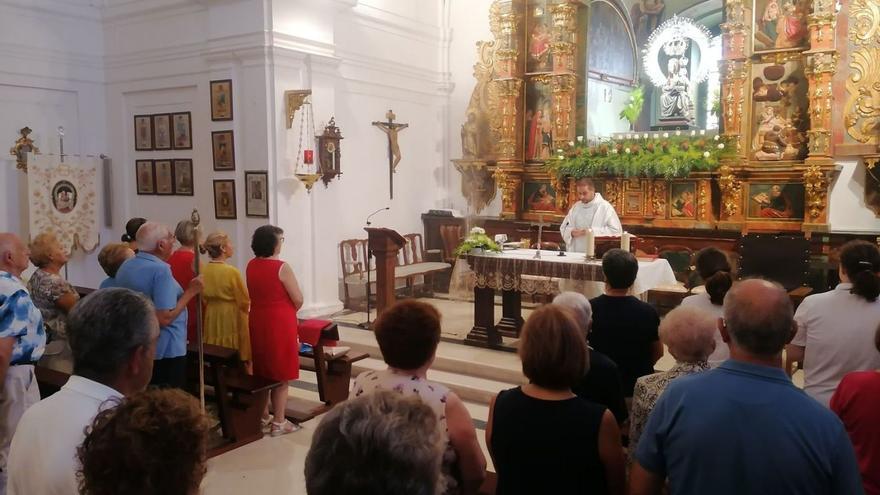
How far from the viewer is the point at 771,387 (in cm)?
222

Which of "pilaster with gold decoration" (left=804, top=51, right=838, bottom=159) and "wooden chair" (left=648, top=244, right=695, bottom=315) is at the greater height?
"pilaster with gold decoration" (left=804, top=51, right=838, bottom=159)

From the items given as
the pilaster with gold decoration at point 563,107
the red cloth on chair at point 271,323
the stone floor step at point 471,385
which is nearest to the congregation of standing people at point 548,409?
the red cloth on chair at point 271,323

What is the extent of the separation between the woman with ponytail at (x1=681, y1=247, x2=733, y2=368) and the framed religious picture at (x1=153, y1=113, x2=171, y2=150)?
27.8 ft

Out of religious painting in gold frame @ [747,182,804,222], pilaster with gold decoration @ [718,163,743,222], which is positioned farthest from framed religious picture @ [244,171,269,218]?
religious painting in gold frame @ [747,182,804,222]

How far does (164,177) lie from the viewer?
1076cm

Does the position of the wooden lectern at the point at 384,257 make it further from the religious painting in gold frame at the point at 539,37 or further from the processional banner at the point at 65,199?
the religious painting in gold frame at the point at 539,37

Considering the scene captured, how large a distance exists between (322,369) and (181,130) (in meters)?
5.60

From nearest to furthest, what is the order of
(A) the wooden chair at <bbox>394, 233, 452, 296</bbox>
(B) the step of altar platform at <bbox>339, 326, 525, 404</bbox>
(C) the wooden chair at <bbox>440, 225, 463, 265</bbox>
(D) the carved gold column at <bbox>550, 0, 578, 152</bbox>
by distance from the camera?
(B) the step of altar platform at <bbox>339, 326, 525, 404</bbox>
(A) the wooden chair at <bbox>394, 233, 452, 296</bbox>
(D) the carved gold column at <bbox>550, 0, 578, 152</bbox>
(C) the wooden chair at <bbox>440, 225, 463, 265</bbox>

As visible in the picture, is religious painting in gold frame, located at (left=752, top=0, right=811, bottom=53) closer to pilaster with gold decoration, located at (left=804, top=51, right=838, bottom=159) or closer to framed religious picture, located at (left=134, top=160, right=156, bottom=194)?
pilaster with gold decoration, located at (left=804, top=51, right=838, bottom=159)

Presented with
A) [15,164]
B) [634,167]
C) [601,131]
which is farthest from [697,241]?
[15,164]

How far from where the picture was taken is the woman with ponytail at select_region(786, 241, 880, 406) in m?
3.60

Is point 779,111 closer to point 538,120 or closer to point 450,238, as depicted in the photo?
point 538,120

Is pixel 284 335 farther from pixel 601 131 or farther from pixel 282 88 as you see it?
pixel 601 131

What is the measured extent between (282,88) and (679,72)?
31.1ft
